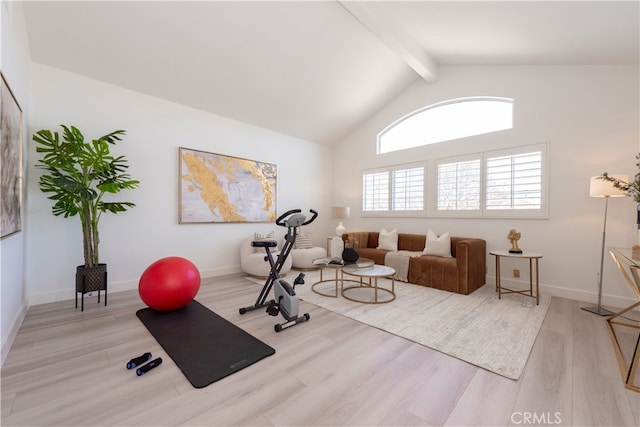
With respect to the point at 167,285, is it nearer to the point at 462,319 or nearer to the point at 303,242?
the point at 303,242

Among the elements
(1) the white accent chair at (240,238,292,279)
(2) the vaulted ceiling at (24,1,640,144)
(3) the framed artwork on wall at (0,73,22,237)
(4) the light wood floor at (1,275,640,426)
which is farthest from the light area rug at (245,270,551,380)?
(2) the vaulted ceiling at (24,1,640,144)

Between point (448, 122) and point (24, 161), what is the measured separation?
20.0 ft

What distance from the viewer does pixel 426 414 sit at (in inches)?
55.4

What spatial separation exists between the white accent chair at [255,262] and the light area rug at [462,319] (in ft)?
2.43

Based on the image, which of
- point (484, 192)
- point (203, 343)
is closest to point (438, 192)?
point (484, 192)

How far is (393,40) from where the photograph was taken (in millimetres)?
3617

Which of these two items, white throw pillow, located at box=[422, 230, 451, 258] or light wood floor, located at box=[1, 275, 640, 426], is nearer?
light wood floor, located at box=[1, 275, 640, 426]

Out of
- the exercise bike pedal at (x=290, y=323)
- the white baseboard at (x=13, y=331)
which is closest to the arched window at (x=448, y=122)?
the exercise bike pedal at (x=290, y=323)

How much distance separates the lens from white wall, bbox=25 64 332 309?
10.0 feet

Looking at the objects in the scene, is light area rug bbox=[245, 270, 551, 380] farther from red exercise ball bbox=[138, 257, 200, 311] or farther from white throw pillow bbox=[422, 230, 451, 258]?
red exercise ball bbox=[138, 257, 200, 311]

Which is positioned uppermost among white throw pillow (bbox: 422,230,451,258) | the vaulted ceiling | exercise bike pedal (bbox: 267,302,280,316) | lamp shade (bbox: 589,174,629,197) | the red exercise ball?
the vaulted ceiling

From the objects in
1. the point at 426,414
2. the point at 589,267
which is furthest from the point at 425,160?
the point at 426,414

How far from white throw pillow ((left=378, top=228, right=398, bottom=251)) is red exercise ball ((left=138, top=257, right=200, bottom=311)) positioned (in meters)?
3.40

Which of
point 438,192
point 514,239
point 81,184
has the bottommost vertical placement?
point 514,239
